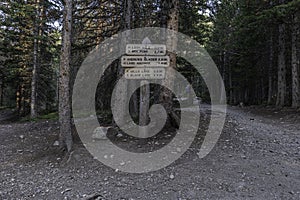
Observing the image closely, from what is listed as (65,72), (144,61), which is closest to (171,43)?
(144,61)

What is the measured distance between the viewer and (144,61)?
20.6 ft

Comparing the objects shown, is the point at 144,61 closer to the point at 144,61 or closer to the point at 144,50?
the point at 144,61

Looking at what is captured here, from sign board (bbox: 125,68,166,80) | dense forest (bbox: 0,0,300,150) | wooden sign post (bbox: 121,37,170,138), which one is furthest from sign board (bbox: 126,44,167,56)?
dense forest (bbox: 0,0,300,150)

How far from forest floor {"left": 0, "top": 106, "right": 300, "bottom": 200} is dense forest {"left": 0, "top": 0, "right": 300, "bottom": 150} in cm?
147

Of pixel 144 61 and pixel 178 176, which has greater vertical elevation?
pixel 144 61

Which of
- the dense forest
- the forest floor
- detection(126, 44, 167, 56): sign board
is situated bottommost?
the forest floor

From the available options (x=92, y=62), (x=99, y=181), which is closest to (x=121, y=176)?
(x=99, y=181)

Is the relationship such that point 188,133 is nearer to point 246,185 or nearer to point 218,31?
point 246,185

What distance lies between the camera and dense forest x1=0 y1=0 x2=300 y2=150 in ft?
27.4

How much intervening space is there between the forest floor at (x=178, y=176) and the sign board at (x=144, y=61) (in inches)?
98.2

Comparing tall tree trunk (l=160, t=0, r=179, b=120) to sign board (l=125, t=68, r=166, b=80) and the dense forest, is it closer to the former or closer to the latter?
the dense forest

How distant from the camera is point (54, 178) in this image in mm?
4918

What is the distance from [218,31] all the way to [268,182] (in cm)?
2123

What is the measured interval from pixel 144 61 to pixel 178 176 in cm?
324
